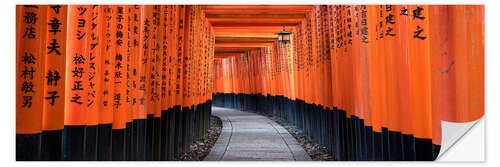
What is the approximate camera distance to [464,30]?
6.43ft

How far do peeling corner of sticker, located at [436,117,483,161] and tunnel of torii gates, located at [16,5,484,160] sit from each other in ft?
0.13

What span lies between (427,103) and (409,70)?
1.09 ft

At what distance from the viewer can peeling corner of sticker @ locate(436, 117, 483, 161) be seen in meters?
2.03

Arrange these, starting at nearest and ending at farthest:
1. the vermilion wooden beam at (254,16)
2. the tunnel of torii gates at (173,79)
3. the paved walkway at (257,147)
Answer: the tunnel of torii gates at (173,79) < the paved walkway at (257,147) < the vermilion wooden beam at (254,16)

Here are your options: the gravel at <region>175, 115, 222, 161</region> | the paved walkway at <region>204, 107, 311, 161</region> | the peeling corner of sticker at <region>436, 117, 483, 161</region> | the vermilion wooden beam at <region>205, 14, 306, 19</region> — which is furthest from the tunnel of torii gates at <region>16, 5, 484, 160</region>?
the vermilion wooden beam at <region>205, 14, 306, 19</region>

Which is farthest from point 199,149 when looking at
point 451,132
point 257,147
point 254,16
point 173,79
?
point 451,132

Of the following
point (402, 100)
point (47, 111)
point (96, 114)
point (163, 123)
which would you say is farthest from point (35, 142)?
point (402, 100)

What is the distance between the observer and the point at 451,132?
2074 millimetres

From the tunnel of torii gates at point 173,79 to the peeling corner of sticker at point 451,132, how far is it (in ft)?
0.13

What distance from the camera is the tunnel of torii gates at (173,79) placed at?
6.43 ft

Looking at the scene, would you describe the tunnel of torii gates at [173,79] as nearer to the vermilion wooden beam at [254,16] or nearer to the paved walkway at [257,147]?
the paved walkway at [257,147]

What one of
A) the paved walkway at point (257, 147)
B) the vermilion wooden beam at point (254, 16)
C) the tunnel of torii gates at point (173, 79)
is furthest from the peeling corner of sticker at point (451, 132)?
the vermilion wooden beam at point (254, 16)

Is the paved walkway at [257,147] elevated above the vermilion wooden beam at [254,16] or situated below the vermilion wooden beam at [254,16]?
below

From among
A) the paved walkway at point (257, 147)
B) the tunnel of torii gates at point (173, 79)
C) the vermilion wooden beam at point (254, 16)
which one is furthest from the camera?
the vermilion wooden beam at point (254, 16)
